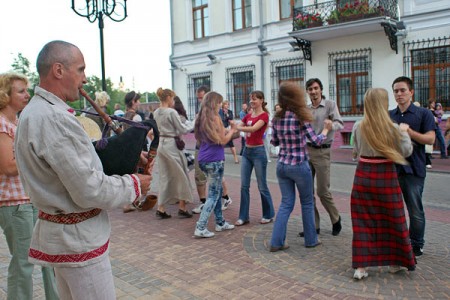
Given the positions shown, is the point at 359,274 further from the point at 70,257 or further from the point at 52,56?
the point at 52,56

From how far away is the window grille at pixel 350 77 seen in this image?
52.5 ft

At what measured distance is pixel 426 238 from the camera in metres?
5.30

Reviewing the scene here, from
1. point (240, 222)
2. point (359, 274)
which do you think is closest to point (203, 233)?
point (240, 222)

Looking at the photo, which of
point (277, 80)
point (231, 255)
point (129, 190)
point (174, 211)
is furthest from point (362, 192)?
point (277, 80)

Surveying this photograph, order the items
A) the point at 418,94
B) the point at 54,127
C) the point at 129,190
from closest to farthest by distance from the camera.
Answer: the point at 54,127 < the point at 129,190 < the point at 418,94

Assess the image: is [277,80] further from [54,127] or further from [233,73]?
[54,127]

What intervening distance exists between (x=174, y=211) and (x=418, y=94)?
11.4 metres

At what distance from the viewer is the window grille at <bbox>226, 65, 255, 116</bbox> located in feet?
63.7

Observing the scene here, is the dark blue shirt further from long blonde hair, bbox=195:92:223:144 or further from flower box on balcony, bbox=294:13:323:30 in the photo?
flower box on balcony, bbox=294:13:323:30

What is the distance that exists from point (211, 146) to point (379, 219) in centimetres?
234

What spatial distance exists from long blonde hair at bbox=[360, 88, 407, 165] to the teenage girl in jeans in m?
2.00

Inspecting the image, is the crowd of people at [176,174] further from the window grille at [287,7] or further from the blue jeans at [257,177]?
the window grille at [287,7]

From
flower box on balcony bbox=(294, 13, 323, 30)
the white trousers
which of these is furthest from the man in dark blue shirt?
flower box on balcony bbox=(294, 13, 323, 30)

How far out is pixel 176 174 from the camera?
6.60m
